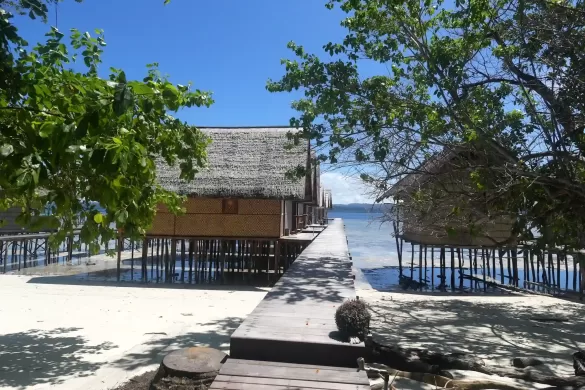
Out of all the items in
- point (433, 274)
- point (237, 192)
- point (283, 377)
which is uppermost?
point (237, 192)

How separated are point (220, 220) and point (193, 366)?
12.0 meters

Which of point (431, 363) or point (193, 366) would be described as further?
point (431, 363)

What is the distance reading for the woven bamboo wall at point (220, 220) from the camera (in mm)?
15562

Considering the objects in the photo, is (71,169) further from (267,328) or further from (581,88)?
(581,88)

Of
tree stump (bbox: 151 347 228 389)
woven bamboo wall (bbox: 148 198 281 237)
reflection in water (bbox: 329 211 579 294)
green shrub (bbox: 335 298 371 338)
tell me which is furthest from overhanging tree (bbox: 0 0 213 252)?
woven bamboo wall (bbox: 148 198 281 237)

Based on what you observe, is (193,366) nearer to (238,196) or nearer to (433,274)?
(238,196)

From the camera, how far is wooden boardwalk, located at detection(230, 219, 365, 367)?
12.5 ft

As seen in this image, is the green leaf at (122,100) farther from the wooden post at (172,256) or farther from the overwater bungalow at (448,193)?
the wooden post at (172,256)

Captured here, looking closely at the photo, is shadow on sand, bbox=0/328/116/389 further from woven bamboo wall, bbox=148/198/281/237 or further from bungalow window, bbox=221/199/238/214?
bungalow window, bbox=221/199/238/214

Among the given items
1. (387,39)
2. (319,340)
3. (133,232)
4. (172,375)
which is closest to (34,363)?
(172,375)

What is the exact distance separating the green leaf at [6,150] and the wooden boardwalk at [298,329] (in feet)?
7.72

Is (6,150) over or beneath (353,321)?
over

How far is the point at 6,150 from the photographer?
2178 mm

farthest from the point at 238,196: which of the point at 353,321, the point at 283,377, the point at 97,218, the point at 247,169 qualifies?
the point at 97,218
